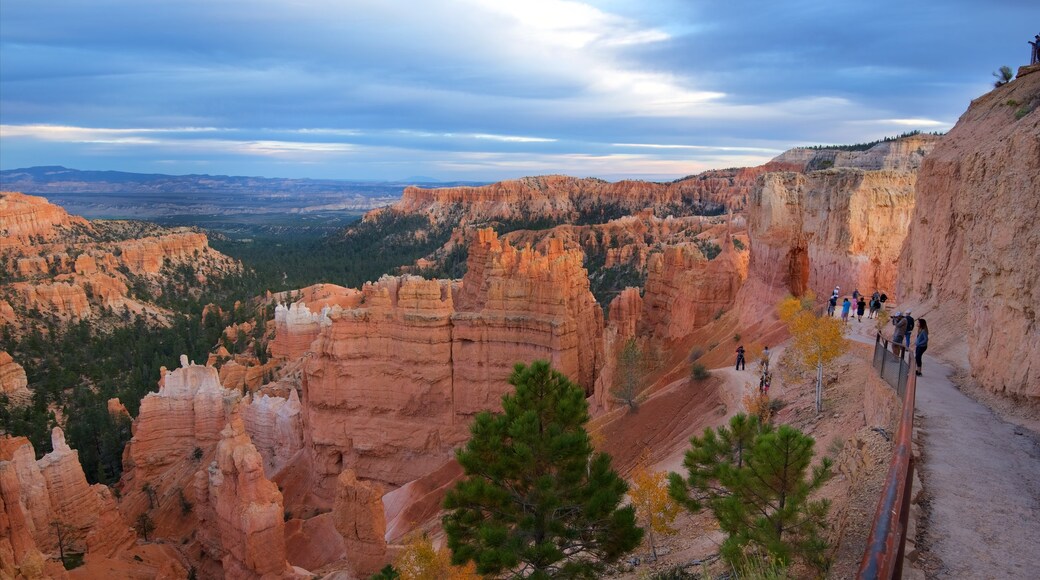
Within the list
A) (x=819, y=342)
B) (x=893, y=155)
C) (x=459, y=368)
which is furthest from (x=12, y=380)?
(x=893, y=155)

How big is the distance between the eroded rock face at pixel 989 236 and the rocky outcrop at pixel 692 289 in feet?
55.5

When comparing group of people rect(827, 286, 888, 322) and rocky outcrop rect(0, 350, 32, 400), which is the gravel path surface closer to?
group of people rect(827, 286, 888, 322)

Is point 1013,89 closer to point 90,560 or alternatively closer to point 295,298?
point 90,560

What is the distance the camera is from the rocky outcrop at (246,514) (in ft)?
66.9

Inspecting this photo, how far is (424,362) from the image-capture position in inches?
1053

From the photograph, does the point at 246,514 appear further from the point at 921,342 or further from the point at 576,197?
the point at 576,197

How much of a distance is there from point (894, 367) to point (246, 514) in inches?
733

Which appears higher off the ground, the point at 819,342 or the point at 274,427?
the point at 819,342

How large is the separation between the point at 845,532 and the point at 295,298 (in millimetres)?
65552

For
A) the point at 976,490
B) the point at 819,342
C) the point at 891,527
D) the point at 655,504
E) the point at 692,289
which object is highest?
the point at 891,527

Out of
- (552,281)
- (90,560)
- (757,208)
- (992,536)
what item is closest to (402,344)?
(552,281)

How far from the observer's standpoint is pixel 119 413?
3962 cm

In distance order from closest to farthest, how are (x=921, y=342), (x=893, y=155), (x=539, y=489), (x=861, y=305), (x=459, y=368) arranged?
(x=539, y=489), (x=921, y=342), (x=861, y=305), (x=459, y=368), (x=893, y=155)

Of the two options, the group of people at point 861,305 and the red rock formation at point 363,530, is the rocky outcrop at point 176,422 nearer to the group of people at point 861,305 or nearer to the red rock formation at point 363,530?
the red rock formation at point 363,530
